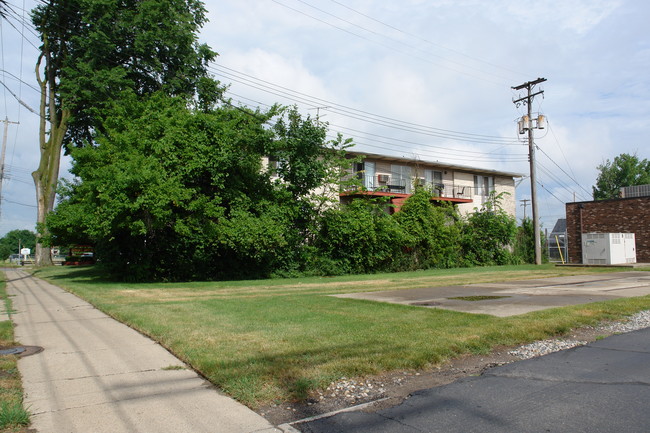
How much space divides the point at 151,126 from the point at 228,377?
53.6ft

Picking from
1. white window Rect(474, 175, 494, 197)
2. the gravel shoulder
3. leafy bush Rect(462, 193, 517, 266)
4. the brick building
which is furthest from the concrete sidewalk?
white window Rect(474, 175, 494, 197)

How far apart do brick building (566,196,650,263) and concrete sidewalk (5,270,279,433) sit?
33096mm

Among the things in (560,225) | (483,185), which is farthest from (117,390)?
(560,225)

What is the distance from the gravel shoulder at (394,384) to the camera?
4.71m

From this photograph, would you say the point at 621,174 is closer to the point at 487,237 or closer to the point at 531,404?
the point at 487,237

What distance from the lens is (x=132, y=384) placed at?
5473 mm

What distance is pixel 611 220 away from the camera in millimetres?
32469

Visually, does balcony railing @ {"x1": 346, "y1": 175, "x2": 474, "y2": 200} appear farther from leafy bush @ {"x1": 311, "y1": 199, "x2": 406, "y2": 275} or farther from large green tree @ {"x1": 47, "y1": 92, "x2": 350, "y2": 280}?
large green tree @ {"x1": 47, "y1": 92, "x2": 350, "y2": 280}

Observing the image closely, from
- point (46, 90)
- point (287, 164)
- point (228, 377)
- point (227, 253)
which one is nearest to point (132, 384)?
point (228, 377)

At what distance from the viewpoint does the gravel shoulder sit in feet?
15.5

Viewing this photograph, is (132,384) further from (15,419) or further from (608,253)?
(608,253)

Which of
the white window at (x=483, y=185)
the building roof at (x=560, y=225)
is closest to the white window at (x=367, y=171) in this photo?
the white window at (x=483, y=185)

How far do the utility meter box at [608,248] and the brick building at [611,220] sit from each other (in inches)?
66.2

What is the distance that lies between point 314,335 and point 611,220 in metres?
31.7
